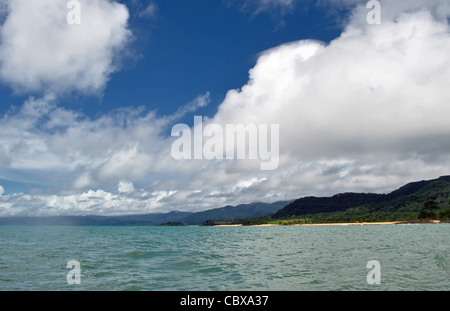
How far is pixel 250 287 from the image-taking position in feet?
86.2

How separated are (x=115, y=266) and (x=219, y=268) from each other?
532 inches

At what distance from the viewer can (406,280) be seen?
90.9ft

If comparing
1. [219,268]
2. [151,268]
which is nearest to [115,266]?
[151,268]
